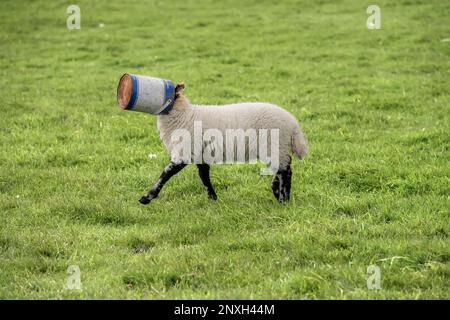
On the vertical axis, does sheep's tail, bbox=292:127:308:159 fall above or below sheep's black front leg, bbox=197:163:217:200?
above

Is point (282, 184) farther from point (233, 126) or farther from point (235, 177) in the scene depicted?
point (235, 177)

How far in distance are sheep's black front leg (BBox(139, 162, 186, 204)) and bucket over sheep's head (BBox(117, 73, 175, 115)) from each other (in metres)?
0.68

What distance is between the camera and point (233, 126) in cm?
743

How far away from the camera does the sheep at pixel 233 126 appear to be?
7445 mm

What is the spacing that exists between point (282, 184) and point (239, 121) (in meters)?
0.94

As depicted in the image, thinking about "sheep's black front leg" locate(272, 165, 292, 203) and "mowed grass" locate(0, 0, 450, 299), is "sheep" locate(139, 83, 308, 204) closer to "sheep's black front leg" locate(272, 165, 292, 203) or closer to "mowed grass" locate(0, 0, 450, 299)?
"sheep's black front leg" locate(272, 165, 292, 203)

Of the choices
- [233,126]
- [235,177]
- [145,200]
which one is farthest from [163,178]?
[235,177]

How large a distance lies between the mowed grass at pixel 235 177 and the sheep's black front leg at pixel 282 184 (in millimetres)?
158

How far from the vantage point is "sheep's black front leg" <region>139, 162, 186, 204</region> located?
24.3 feet

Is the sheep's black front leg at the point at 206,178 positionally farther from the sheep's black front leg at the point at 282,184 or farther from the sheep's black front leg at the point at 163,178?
the sheep's black front leg at the point at 282,184

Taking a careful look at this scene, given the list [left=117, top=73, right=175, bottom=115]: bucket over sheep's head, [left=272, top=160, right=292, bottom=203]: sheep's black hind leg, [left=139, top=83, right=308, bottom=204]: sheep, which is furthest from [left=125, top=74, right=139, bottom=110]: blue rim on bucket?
[left=272, top=160, right=292, bottom=203]: sheep's black hind leg

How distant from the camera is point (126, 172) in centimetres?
910
